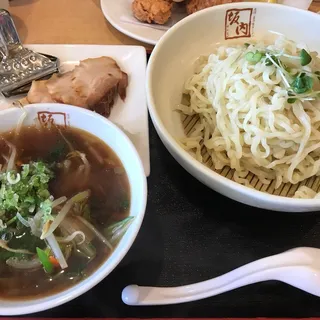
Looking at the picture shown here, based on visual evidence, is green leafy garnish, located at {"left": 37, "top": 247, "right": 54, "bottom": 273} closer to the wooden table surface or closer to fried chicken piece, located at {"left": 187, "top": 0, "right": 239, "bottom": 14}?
the wooden table surface

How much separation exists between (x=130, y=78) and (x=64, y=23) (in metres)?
0.57

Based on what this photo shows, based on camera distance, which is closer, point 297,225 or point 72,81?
point 297,225

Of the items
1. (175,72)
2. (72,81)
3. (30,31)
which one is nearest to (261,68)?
(175,72)

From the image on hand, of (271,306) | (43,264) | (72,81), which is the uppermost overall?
(72,81)

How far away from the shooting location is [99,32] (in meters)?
1.84

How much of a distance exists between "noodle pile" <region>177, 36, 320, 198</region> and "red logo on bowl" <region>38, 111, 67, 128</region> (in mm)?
367

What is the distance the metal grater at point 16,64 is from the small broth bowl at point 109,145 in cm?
29

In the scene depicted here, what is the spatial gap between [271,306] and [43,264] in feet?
1.87

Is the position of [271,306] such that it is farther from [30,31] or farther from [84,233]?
[30,31]

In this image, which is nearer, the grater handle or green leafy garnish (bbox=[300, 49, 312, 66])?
green leafy garnish (bbox=[300, 49, 312, 66])

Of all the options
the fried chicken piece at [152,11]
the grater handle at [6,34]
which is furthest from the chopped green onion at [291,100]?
the grater handle at [6,34]

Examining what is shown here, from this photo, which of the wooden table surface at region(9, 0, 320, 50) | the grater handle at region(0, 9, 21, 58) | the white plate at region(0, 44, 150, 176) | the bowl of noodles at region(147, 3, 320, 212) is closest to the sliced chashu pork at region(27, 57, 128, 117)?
the white plate at region(0, 44, 150, 176)

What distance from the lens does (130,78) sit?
150 cm

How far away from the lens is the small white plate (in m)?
1.72
